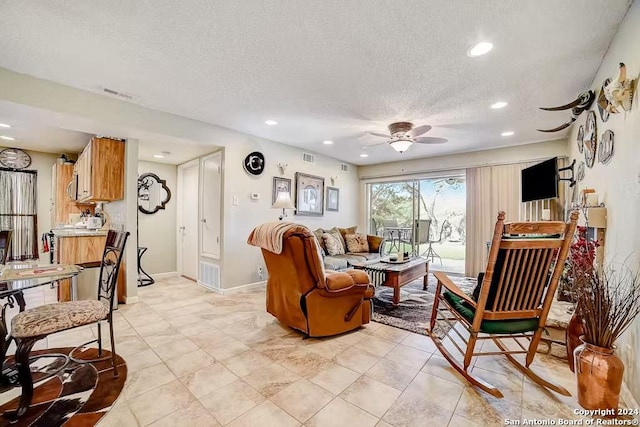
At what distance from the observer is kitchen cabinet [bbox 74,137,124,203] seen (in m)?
3.68

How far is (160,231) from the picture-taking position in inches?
217

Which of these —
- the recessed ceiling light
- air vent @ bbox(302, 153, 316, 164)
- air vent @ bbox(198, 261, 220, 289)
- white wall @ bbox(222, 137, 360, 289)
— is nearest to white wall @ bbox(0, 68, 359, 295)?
white wall @ bbox(222, 137, 360, 289)

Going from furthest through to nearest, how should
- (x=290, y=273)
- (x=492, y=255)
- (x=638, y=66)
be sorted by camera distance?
1. (x=290, y=273)
2. (x=492, y=255)
3. (x=638, y=66)

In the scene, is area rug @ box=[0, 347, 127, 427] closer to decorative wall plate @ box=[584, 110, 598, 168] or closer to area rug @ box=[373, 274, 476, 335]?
area rug @ box=[373, 274, 476, 335]

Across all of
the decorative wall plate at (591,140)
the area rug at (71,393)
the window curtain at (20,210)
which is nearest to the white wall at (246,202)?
the area rug at (71,393)

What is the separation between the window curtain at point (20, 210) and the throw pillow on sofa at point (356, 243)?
6.50 meters

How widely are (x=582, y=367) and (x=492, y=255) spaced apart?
0.80 metres

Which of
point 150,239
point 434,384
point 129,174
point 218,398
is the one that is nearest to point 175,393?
point 218,398

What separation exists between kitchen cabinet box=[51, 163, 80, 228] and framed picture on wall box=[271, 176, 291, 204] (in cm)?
371

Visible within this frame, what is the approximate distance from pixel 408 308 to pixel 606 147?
8.21 ft

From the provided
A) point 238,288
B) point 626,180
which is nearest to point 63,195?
point 238,288

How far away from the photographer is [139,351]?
245 centimetres

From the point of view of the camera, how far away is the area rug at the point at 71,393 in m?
1.63

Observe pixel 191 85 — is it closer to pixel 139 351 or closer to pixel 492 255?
pixel 139 351
